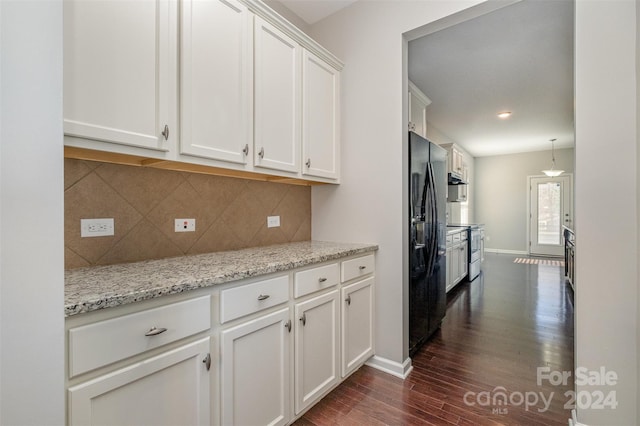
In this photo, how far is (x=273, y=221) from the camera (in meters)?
2.36

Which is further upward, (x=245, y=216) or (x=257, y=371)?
(x=245, y=216)

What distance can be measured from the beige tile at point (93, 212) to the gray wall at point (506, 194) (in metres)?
9.22

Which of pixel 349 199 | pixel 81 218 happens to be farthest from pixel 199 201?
pixel 349 199

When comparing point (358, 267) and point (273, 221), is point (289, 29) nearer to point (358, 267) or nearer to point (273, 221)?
point (273, 221)

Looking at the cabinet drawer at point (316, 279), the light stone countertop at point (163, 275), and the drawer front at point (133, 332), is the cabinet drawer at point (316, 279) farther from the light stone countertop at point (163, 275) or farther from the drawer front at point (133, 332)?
the drawer front at point (133, 332)

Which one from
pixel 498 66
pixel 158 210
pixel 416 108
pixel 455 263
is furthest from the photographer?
pixel 455 263

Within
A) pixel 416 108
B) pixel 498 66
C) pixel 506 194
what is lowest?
pixel 506 194

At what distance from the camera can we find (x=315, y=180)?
229 centimetres

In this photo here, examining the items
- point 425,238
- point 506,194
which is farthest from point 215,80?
point 506,194

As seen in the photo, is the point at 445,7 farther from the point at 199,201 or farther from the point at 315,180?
the point at 199,201

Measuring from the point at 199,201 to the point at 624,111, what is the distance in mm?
2319

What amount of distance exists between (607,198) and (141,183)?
2.41 m

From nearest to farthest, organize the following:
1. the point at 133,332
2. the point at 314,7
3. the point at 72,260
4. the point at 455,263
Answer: the point at 133,332, the point at 72,260, the point at 314,7, the point at 455,263

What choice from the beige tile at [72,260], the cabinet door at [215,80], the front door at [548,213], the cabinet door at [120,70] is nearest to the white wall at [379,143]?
the cabinet door at [215,80]
